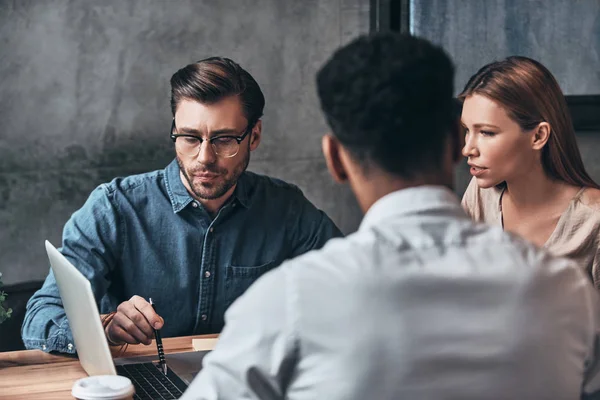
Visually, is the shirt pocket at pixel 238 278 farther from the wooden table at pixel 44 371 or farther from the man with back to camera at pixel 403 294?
the man with back to camera at pixel 403 294

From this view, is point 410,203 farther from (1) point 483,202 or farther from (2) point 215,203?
(1) point 483,202

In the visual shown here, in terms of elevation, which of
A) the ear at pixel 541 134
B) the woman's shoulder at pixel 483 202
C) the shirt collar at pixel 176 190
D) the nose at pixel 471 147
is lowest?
the woman's shoulder at pixel 483 202

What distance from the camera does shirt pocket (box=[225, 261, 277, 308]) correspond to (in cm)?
238

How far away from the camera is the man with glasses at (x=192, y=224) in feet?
7.54

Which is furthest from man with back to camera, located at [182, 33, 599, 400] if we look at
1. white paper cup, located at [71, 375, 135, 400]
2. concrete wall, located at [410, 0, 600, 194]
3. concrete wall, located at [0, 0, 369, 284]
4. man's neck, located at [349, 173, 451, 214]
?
concrete wall, located at [410, 0, 600, 194]

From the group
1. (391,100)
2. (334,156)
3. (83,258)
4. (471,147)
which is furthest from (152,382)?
(471,147)

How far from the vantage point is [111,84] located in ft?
11.1

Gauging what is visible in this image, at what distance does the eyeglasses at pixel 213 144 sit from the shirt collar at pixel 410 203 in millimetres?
1256

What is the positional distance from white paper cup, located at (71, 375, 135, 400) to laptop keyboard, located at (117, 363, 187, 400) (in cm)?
9

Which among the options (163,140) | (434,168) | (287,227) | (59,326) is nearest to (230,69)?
(287,227)

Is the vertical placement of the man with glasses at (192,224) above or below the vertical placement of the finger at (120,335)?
above

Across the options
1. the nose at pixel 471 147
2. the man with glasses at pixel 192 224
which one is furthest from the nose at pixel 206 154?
the nose at pixel 471 147

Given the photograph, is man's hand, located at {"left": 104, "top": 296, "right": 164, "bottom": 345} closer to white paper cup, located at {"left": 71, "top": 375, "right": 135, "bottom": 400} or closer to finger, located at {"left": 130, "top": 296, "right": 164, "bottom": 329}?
finger, located at {"left": 130, "top": 296, "right": 164, "bottom": 329}

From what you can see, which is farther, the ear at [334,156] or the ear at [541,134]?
the ear at [541,134]
